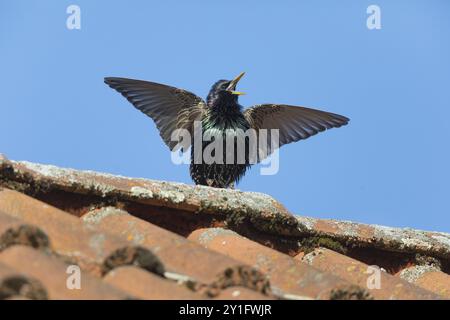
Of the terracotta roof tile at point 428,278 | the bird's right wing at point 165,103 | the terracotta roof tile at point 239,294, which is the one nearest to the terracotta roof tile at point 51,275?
the terracotta roof tile at point 239,294

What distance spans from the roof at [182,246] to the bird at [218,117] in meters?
2.22

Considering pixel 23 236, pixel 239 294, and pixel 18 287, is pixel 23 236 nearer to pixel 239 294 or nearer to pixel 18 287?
pixel 18 287

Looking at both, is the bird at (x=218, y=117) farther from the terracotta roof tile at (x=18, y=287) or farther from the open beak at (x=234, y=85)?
the terracotta roof tile at (x=18, y=287)

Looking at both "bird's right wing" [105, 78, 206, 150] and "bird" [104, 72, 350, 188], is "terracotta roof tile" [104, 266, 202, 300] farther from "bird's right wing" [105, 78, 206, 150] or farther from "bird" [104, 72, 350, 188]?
"bird's right wing" [105, 78, 206, 150]

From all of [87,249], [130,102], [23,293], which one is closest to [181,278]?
[87,249]

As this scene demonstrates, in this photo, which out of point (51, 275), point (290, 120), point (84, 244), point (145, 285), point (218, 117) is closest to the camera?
point (51, 275)

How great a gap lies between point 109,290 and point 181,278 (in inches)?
14.4

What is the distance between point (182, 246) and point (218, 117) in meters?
3.54

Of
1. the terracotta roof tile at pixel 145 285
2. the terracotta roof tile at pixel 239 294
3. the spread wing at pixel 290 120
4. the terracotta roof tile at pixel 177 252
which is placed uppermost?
the spread wing at pixel 290 120

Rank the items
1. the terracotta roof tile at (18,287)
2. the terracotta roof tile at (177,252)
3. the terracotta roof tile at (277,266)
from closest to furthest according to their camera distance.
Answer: the terracotta roof tile at (18,287), the terracotta roof tile at (177,252), the terracotta roof tile at (277,266)

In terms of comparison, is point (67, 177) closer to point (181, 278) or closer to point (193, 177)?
point (181, 278)

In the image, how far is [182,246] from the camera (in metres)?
3.32

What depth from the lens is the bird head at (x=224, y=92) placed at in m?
6.99

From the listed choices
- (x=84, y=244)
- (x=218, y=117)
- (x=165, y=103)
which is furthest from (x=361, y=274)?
(x=165, y=103)
